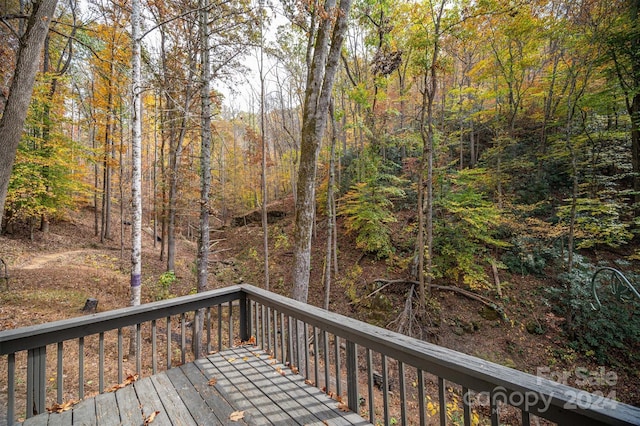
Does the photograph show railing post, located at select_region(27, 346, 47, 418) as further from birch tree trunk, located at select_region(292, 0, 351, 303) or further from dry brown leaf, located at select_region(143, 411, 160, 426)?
birch tree trunk, located at select_region(292, 0, 351, 303)

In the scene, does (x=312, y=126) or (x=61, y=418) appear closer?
(x=61, y=418)

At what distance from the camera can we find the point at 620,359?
663 cm

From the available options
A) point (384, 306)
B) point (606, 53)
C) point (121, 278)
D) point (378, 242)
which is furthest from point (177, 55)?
point (606, 53)

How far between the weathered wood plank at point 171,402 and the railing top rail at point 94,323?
23.0 inches

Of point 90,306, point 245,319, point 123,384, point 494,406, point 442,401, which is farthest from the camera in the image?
point 90,306

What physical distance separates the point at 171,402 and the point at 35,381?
106 cm

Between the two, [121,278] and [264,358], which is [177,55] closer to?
[121,278]

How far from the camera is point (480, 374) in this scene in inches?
52.0

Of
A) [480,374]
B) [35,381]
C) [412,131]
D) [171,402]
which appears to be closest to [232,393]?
[171,402]

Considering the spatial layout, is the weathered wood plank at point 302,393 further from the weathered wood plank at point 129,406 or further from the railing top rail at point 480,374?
the weathered wood plank at point 129,406

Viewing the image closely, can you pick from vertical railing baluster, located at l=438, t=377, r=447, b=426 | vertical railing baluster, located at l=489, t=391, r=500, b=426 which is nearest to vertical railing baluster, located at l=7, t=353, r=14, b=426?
vertical railing baluster, located at l=438, t=377, r=447, b=426

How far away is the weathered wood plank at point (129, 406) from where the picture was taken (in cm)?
201

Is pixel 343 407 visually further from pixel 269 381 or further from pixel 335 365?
pixel 269 381

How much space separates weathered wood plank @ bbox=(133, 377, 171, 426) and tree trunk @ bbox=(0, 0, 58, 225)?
3313 millimetres
